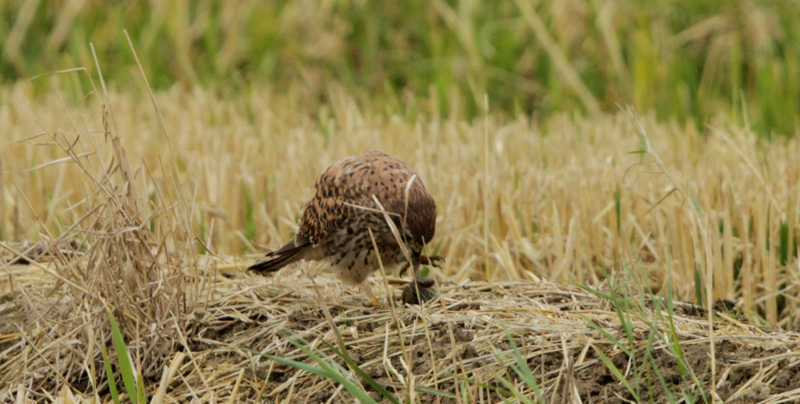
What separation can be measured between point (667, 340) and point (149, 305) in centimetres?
153

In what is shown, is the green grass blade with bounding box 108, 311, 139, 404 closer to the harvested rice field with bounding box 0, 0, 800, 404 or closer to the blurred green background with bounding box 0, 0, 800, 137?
the harvested rice field with bounding box 0, 0, 800, 404

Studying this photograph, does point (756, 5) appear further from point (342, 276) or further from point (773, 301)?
point (342, 276)

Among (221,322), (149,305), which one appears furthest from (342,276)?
(149,305)

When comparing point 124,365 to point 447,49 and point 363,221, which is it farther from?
point 447,49

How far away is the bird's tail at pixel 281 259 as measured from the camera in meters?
3.45

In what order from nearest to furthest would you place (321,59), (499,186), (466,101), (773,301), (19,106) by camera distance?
1. (773,301)
2. (499,186)
3. (19,106)
4. (466,101)
5. (321,59)

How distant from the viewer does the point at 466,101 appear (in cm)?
802

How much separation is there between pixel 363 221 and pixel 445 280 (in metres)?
0.69

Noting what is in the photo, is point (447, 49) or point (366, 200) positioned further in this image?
point (447, 49)

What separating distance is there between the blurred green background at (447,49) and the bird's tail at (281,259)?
4.01m

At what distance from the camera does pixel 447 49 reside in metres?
8.48

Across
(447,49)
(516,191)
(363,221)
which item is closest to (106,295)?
(363,221)

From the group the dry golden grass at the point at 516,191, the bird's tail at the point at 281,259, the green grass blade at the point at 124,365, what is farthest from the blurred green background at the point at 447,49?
the green grass blade at the point at 124,365

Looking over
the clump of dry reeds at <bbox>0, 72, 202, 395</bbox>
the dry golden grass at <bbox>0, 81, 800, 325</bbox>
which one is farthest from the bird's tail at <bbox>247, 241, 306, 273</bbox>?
the clump of dry reeds at <bbox>0, 72, 202, 395</bbox>
